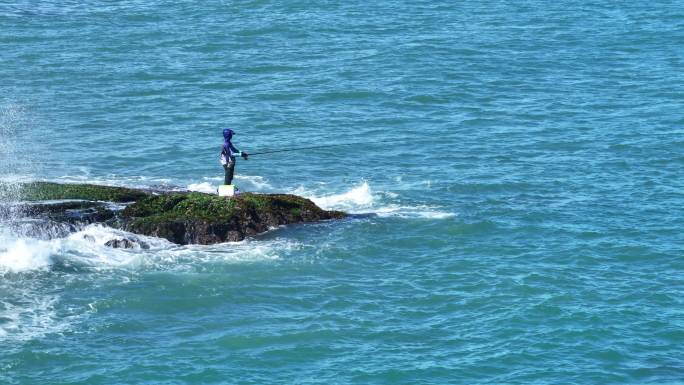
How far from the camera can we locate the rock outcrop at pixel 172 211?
39.8 m

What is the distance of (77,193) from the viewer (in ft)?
139

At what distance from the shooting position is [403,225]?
4225 cm

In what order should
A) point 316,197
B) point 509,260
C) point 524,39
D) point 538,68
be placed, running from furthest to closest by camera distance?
point 524,39 < point 538,68 < point 316,197 < point 509,260

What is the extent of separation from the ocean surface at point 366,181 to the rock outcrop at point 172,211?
2.59ft

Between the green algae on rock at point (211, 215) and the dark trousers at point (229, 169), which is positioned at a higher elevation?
the dark trousers at point (229, 169)

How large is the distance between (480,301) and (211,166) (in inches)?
663

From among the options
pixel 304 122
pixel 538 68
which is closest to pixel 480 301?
pixel 304 122

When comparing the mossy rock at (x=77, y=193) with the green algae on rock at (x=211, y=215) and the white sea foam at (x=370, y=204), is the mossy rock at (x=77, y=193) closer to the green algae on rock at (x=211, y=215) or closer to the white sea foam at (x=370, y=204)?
the green algae on rock at (x=211, y=215)

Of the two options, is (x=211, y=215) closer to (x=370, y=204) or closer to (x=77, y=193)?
(x=77, y=193)

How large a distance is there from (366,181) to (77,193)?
10630 millimetres

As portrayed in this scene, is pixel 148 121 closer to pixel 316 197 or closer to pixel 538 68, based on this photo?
pixel 316 197

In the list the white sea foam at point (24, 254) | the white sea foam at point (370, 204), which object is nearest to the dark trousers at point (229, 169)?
the white sea foam at point (370, 204)

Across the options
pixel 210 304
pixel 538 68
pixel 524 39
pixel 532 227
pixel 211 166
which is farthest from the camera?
pixel 524 39

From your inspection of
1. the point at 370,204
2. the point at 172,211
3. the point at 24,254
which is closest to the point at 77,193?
the point at 172,211
